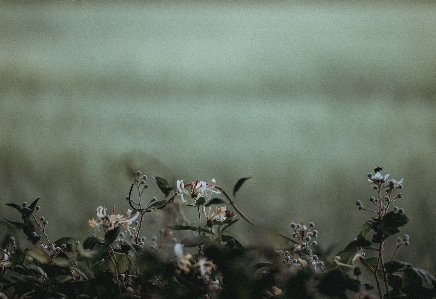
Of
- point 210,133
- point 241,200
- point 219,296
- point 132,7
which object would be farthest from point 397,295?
point 132,7

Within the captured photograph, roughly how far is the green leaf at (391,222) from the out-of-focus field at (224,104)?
613 mm

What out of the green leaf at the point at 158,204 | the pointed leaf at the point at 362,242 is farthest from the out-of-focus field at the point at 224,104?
the pointed leaf at the point at 362,242

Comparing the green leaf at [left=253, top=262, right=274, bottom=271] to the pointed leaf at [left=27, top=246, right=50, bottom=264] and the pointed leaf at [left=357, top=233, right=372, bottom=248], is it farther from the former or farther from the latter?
the pointed leaf at [left=27, top=246, right=50, bottom=264]

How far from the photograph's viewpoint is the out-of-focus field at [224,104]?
4.06ft

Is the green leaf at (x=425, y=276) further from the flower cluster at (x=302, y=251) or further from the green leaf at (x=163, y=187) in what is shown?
the green leaf at (x=163, y=187)

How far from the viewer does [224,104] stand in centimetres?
130

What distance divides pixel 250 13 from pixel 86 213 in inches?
28.9

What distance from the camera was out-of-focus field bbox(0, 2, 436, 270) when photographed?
1.24m

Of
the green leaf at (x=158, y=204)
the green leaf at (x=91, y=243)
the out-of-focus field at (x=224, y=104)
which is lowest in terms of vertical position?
the green leaf at (x=91, y=243)

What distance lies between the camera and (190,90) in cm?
131

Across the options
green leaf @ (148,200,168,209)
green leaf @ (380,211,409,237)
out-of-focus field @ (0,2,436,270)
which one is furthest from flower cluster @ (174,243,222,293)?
out-of-focus field @ (0,2,436,270)

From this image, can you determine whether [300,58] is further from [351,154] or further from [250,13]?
[351,154]

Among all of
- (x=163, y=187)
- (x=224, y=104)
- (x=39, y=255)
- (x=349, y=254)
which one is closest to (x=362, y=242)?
(x=349, y=254)

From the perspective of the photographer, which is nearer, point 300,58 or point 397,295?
point 397,295
